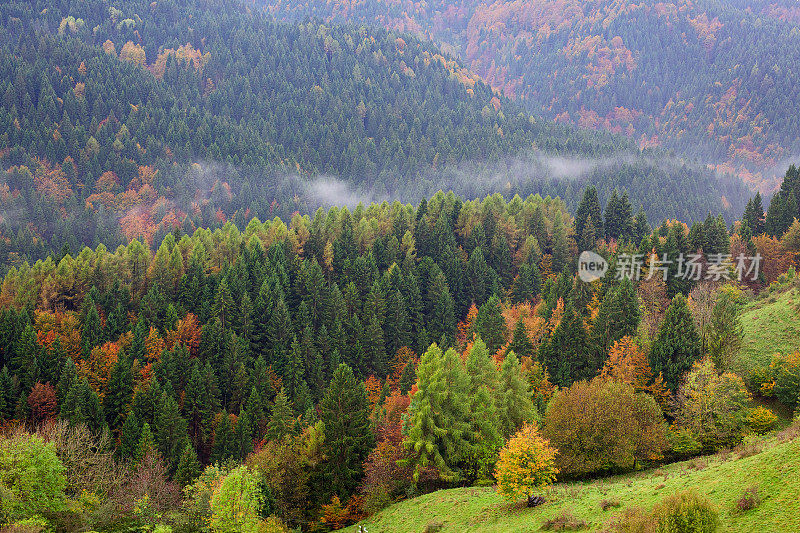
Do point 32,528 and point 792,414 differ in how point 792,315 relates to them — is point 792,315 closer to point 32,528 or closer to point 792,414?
point 792,414

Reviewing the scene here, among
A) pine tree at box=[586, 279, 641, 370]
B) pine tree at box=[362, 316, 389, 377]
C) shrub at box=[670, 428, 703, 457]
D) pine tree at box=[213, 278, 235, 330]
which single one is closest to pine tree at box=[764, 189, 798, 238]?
pine tree at box=[586, 279, 641, 370]

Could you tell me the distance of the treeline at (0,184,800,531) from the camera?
70.8m

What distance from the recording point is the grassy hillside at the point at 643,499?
38625 millimetres

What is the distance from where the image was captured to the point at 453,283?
16225 centimetres

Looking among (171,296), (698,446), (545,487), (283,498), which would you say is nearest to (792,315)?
(698,446)

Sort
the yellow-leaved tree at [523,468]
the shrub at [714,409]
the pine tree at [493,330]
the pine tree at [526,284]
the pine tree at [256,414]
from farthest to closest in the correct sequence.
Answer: the pine tree at [526,284] < the pine tree at [493,330] < the pine tree at [256,414] < the shrub at [714,409] < the yellow-leaved tree at [523,468]

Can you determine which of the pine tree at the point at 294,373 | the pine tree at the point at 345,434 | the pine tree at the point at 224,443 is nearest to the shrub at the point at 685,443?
the pine tree at the point at 345,434

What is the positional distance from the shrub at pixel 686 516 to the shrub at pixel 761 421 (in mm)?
37506

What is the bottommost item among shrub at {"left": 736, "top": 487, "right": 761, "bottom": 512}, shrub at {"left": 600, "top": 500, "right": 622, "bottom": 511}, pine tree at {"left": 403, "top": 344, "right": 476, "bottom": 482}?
pine tree at {"left": 403, "top": 344, "right": 476, "bottom": 482}

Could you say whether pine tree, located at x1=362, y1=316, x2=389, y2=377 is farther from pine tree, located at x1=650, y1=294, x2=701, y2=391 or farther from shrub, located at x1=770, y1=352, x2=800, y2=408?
shrub, located at x1=770, y1=352, x2=800, y2=408

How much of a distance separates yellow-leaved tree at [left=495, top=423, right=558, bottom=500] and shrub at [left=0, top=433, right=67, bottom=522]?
127 ft

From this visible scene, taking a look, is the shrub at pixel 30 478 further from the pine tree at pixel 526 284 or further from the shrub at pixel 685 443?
the pine tree at pixel 526 284

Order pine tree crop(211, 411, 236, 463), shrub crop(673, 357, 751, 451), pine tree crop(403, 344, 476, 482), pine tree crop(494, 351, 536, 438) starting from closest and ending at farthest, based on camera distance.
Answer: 1. shrub crop(673, 357, 751, 451)
2. pine tree crop(403, 344, 476, 482)
3. pine tree crop(494, 351, 536, 438)
4. pine tree crop(211, 411, 236, 463)

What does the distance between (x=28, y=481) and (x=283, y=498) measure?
1031 inches
